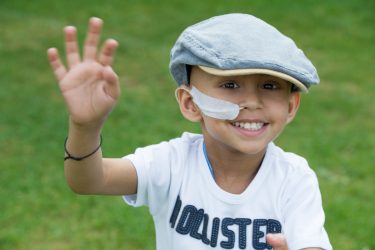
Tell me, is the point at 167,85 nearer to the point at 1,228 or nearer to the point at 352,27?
the point at 1,228

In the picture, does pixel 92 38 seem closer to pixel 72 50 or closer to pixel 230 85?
pixel 72 50

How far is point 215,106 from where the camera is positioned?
2340mm

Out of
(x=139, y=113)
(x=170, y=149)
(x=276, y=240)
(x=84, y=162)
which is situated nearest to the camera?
(x=276, y=240)

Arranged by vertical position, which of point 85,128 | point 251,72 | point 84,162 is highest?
point 251,72

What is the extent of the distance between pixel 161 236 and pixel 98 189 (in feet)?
1.13

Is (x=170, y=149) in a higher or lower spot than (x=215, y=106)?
lower

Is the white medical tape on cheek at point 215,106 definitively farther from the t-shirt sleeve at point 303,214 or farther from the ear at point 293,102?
the t-shirt sleeve at point 303,214

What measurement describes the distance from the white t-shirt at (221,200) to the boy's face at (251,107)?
18 centimetres

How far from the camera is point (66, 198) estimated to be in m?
4.84

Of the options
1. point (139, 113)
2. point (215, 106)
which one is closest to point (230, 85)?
point (215, 106)

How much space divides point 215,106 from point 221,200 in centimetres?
35

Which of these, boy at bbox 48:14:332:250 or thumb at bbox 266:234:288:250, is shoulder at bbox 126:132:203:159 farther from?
thumb at bbox 266:234:288:250

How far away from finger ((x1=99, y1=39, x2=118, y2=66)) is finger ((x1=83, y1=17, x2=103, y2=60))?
0.10 ft

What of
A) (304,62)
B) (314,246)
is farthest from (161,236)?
(304,62)
